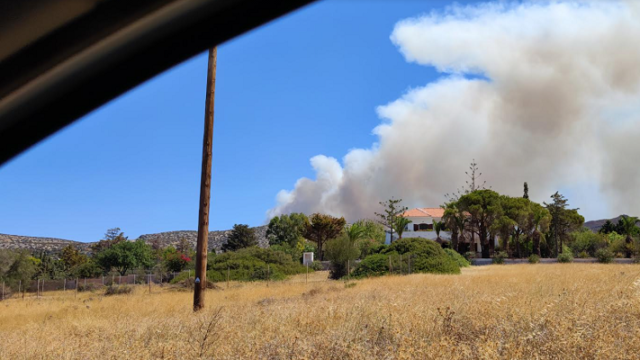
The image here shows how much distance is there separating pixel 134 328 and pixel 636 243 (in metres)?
57.3

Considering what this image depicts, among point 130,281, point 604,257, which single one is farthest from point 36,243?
point 604,257

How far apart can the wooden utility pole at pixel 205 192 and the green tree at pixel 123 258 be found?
4403 cm

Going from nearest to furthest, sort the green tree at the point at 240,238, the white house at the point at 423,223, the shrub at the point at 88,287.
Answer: the shrub at the point at 88,287 < the white house at the point at 423,223 < the green tree at the point at 240,238

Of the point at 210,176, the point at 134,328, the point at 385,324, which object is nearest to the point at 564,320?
the point at 385,324

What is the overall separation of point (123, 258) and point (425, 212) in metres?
59.4

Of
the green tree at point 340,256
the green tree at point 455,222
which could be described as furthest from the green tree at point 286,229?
the green tree at point 340,256

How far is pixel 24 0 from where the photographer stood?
152 cm

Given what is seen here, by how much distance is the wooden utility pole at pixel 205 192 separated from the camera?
16172 mm

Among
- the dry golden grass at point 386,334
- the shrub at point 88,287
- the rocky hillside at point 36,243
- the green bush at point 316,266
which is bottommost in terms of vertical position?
the shrub at point 88,287

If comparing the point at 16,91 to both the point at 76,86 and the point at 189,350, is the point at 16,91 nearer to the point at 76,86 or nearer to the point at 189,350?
the point at 76,86

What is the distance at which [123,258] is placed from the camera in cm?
5691

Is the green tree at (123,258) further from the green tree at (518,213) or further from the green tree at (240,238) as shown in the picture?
the green tree at (518,213)

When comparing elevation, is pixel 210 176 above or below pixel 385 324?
above

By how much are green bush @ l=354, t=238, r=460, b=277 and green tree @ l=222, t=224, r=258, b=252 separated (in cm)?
5292
